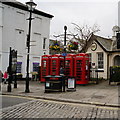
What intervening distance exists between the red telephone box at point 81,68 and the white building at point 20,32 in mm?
10441

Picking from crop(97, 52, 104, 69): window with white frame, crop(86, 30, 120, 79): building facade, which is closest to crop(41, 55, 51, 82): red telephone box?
crop(86, 30, 120, 79): building facade

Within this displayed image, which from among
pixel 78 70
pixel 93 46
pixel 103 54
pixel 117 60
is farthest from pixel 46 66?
pixel 117 60

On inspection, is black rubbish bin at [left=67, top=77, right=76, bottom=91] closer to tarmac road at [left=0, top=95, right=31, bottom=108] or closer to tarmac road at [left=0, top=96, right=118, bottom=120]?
tarmac road at [left=0, top=95, right=31, bottom=108]

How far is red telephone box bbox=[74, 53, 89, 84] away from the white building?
1044 centimetres

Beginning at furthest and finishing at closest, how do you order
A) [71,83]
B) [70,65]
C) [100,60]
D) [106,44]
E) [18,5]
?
[18,5] → [106,44] → [100,60] → [70,65] → [71,83]

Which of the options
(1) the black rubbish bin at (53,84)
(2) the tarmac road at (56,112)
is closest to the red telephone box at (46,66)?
(1) the black rubbish bin at (53,84)

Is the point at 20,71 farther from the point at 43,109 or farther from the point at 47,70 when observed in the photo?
the point at 43,109

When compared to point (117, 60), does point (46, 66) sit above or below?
below

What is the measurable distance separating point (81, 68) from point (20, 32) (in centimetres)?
1200

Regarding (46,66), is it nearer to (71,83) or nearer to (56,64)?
(56,64)

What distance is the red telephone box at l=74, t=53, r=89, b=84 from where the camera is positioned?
16.3 metres

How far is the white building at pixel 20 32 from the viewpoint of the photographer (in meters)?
23.1

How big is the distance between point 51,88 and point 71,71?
5017 millimetres

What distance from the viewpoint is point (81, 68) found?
53.6 feet
